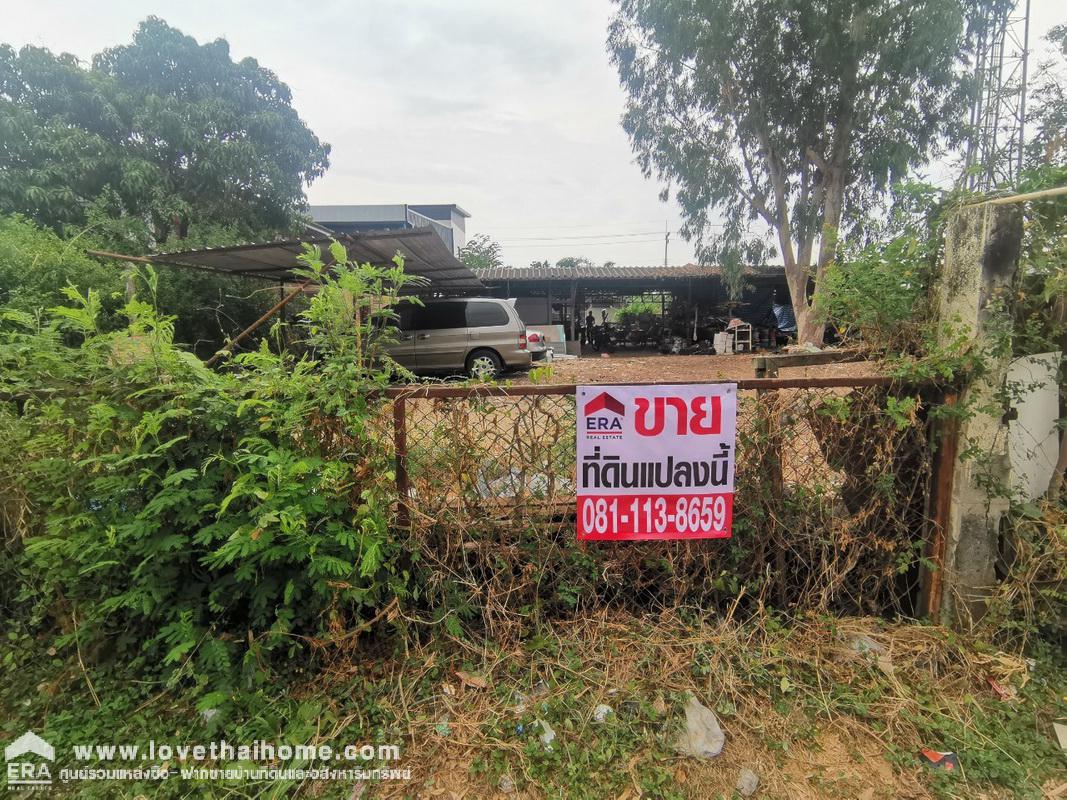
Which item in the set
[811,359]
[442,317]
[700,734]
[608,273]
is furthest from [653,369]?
[700,734]

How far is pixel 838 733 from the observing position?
2055 mm

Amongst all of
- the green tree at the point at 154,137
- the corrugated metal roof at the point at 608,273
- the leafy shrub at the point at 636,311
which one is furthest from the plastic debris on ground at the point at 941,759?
the leafy shrub at the point at 636,311

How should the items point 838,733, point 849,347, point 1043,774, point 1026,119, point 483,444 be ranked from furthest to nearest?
point 1026,119 < point 849,347 < point 483,444 < point 838,733 < point 1043,774

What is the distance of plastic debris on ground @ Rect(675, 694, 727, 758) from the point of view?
1954mm

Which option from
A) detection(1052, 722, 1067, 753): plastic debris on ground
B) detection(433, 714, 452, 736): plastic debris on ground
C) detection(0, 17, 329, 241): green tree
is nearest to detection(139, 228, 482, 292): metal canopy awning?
detection(0, 17, 329, 241): green tree

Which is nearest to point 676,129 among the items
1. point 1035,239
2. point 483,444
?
point 1035,239

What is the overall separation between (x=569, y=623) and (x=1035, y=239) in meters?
2.79

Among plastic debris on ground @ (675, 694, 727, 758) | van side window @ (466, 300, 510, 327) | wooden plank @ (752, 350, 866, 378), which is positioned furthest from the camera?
van side window @ (466, 300, 510, 327)

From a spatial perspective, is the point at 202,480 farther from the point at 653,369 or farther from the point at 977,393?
the point at 653,369

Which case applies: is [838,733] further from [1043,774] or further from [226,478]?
[226,478]

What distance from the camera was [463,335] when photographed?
397 inches

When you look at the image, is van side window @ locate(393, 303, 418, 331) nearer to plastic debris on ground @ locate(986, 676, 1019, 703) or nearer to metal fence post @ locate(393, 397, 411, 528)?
metal fence post @ locate(393, 397, 411, 528)

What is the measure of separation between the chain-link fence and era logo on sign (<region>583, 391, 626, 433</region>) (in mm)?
100

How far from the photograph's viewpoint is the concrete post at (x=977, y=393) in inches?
90.0
